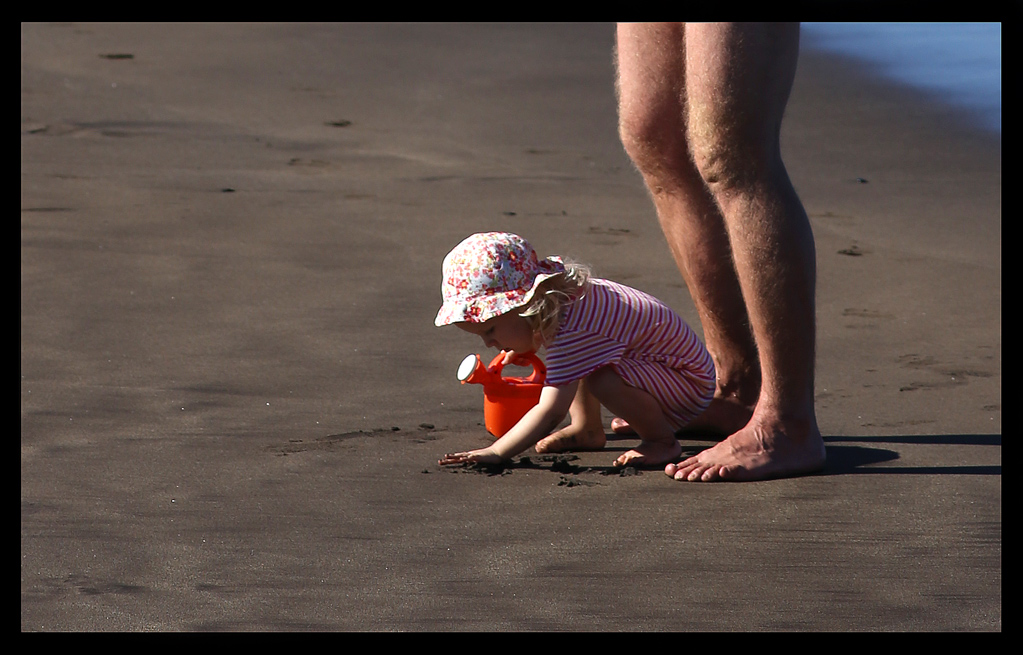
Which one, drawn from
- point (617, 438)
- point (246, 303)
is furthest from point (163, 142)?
point (617, 438)

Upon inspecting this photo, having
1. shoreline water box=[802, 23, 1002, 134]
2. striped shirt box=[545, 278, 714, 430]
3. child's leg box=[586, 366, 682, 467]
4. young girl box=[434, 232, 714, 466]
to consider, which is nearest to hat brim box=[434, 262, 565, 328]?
young girl box=[434, 232, 714, 466]

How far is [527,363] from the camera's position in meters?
3.65

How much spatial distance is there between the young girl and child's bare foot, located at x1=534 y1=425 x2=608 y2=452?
9cm

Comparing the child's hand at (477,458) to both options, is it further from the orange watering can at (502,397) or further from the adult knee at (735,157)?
the adult knee at (735,157)

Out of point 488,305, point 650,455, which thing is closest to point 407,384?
point 488,305

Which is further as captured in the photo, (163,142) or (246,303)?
(163,142)

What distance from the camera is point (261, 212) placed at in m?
5.65

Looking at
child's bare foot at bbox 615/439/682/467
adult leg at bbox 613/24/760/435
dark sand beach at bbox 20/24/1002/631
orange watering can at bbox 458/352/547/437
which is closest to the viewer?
dark sand beach at bbox 20/24/1002/631

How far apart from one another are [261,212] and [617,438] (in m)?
2.47

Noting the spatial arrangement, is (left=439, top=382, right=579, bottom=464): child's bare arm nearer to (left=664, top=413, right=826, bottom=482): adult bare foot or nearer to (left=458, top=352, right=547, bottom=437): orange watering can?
→ (left=458, top=352, right=547, bottom=437): orange watering can

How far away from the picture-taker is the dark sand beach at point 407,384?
262cm

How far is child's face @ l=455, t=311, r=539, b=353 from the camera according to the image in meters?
3.31
